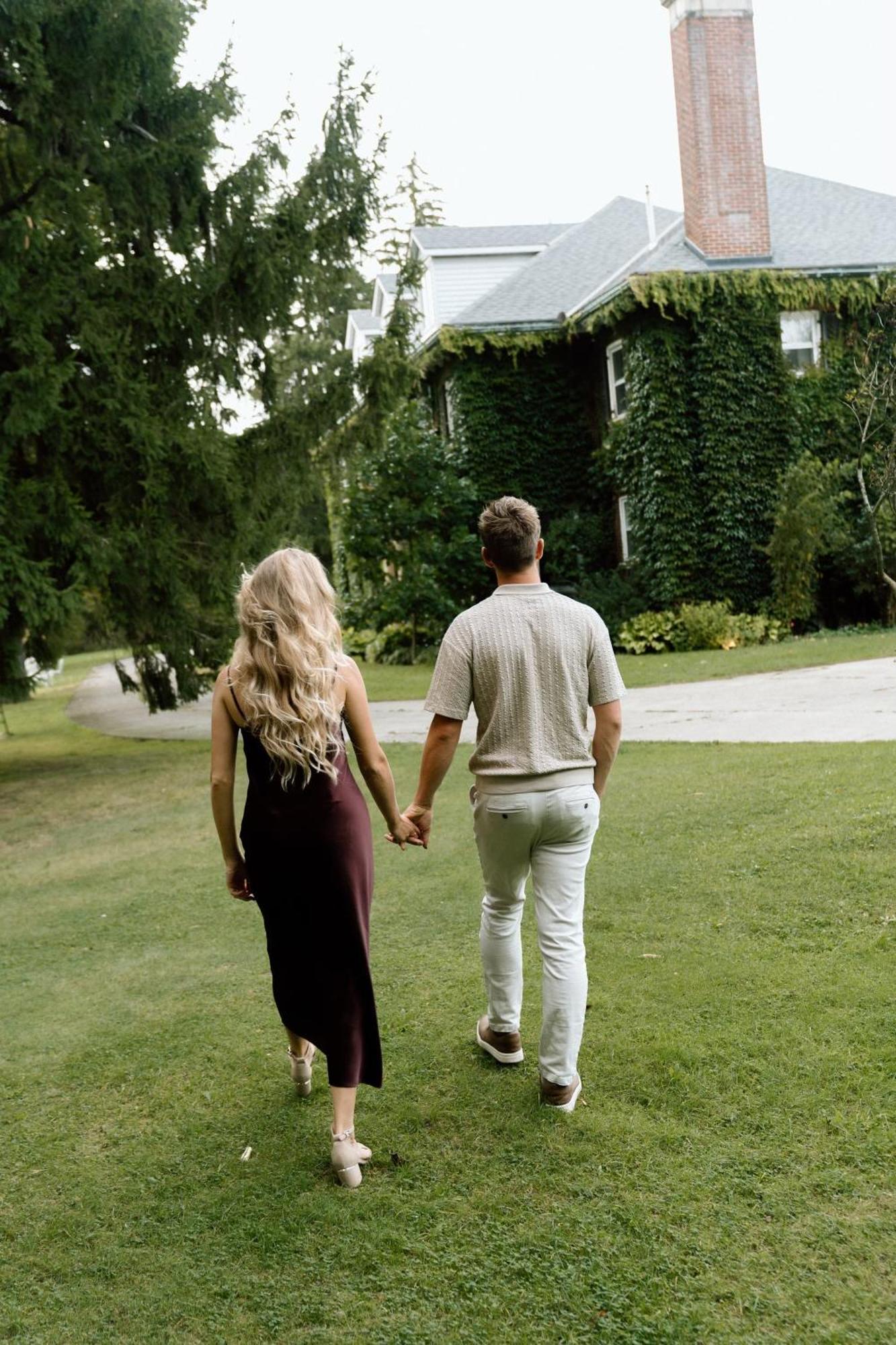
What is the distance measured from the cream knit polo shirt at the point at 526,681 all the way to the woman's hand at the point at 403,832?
301 millimetres

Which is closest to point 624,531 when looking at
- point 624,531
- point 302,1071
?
point 624,531

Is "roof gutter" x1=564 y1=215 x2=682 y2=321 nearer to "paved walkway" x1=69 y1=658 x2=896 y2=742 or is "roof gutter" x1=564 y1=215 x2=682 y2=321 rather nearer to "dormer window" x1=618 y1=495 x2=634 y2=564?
"dormer window" x1=618 y1=495 x2=634 y2=564

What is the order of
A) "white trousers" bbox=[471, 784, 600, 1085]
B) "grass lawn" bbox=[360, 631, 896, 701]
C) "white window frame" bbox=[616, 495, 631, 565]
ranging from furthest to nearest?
"white window frame" bbox=[616, 495, 631, 565], "grass lawn" bbox=[360, 631, 896, 701], "white trousers" bbox=[471, 784, 600, 1085]

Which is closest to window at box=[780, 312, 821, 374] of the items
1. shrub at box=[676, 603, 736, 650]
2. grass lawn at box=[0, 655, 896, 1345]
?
shrub at box=[676, 603, 736, 650]

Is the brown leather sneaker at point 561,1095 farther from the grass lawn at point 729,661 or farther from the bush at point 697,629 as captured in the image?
the bush at point 697,629

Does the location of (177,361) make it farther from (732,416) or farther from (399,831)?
(732,416)

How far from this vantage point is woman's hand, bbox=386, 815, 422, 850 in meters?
3.88

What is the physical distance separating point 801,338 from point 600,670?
21.3 m

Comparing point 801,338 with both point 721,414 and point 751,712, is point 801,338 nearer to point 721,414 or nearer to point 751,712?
point 721,414

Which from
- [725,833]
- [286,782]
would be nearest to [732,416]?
[725,833]

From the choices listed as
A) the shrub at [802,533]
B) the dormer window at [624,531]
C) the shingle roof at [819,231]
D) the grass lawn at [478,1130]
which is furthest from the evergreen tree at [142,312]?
the dormer window at [624,531]

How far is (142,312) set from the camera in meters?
12.7

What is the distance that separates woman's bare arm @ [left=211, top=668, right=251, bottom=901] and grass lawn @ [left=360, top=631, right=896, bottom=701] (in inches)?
516

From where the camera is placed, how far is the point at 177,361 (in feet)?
44.1
